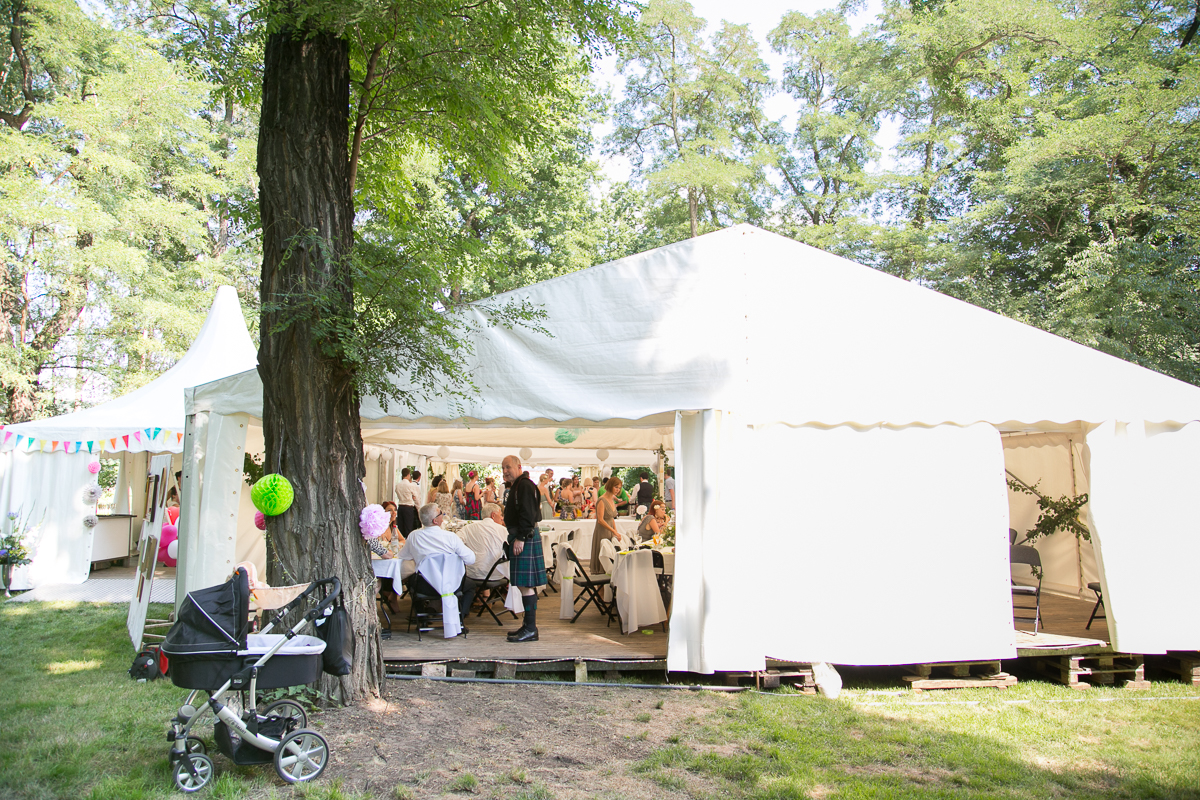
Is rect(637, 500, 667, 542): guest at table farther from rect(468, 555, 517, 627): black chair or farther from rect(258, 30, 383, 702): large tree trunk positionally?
rect(258, 30, 383, 702): large tree trunk

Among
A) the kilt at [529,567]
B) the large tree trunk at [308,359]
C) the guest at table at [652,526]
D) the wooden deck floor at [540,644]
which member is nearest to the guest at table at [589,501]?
the guest at table at [652,526]

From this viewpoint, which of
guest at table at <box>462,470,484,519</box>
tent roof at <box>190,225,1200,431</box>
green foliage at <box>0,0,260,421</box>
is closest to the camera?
tent roof at <box>190,225,1200,431</box>

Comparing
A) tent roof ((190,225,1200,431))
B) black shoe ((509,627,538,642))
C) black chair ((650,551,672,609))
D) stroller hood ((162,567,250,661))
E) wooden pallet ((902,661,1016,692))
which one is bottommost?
wooden pallet ((902,661,1016,692))

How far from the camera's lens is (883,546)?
5.65 metres

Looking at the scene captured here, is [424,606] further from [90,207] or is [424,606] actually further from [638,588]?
[90,207]

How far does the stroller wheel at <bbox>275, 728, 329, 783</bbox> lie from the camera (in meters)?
3.58

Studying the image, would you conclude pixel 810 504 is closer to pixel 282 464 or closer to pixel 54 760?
pixel 282 464

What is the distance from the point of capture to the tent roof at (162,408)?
10203 mm

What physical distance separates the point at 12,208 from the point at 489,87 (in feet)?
43.0

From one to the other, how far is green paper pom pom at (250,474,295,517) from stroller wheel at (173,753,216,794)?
4.58 ft

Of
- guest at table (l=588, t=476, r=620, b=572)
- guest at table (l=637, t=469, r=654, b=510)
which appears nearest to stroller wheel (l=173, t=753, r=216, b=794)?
guest at table (l=588, t=476, r=620, b=572)

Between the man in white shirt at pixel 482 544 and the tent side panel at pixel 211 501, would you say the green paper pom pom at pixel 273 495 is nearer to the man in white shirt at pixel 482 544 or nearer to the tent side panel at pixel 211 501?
the tent side panel at pixel 211 501

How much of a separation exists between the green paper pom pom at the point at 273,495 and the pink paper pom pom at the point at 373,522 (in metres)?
0.48

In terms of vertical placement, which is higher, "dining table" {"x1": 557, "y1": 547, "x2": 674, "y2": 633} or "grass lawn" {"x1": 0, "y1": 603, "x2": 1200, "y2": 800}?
"dining table" {"x1": 557, "y1": 547, "x2": 674, "y2": 633}
